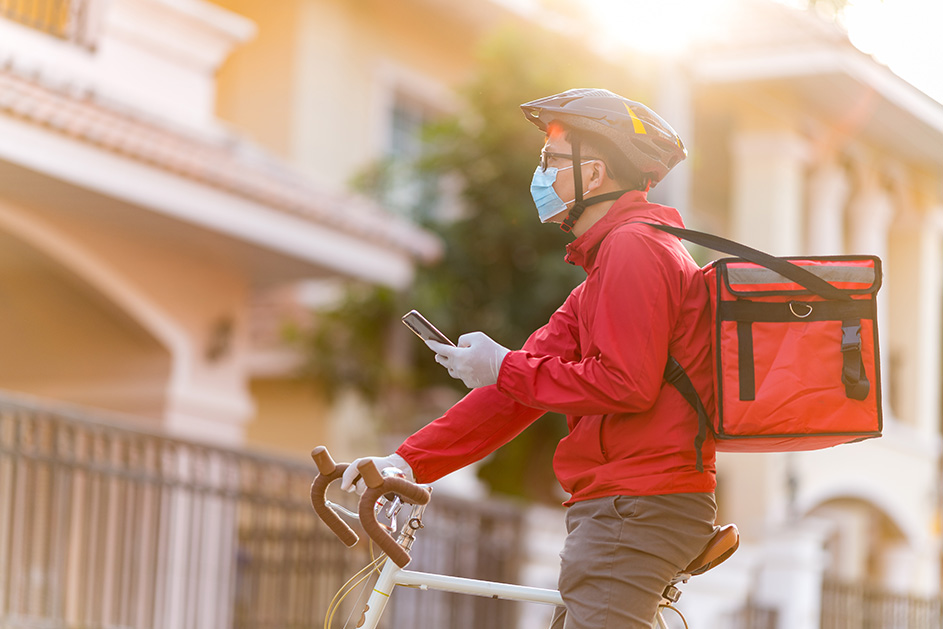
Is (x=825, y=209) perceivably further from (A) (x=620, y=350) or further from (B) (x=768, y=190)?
(A) (x=620, y=350)

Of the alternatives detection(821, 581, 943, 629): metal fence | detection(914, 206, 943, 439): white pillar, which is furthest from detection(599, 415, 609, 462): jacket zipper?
detection(914, 206, 943, 439): white pillar

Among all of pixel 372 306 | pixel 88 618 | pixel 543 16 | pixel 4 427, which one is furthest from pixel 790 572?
pixel 4 427

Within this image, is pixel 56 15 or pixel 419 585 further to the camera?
pixel 56 15

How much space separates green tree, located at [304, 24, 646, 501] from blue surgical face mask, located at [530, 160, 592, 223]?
29.6 feet

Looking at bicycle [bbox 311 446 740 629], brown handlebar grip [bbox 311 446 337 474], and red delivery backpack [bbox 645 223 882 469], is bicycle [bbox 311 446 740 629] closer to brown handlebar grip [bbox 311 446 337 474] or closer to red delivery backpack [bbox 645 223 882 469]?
brown handlebar grip [bbox 311 446 337 474]

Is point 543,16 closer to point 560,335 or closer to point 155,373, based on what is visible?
point 155,373

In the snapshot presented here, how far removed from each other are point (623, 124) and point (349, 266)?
766cm

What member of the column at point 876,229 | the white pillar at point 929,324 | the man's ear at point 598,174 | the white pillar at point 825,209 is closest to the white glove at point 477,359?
the man's ear at point 598,174

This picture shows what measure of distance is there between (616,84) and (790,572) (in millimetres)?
4941

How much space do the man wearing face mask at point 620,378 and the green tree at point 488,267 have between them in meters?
9.12

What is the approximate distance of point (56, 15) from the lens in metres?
7.85

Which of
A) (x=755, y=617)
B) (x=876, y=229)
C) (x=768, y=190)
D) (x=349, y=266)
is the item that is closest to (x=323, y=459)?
(x=349, y=266)

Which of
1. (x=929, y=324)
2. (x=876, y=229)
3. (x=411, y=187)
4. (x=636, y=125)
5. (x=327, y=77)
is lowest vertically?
(x=636, y=125)

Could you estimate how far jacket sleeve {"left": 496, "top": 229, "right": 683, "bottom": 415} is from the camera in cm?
261
